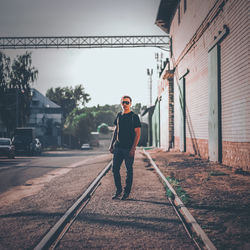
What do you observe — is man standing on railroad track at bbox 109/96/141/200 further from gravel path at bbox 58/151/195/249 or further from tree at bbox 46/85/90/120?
tree at bbox 46/85/90/120

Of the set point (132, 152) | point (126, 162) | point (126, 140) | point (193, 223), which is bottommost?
point (193, 223)

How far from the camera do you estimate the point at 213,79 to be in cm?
1217

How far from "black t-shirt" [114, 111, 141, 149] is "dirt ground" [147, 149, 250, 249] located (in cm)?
158

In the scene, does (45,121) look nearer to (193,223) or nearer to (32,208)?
(32,208)

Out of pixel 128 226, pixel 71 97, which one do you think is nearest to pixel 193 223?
pixel 128 226

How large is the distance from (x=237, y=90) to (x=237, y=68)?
70 centimetres

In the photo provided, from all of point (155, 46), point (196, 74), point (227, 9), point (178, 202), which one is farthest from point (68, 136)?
point (178, 202)

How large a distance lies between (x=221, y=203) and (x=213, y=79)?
747 cm

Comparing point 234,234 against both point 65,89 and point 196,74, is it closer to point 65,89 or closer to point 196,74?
point 196,74

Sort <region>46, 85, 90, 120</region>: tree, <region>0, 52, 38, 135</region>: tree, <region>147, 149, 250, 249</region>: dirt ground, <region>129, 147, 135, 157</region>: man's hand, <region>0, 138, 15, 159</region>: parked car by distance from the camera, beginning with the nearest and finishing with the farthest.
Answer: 1. <region>147, 149, 250, 249</region>: dirt ground
2. <region>129, 147, 135, 157</region>: man's hand
3. <region>0, 138, 15, 159</region>: parked car
4. <region>0, 52, 38, 135</region>: tree
5. <region>46, 85, 90, 120</region>: tree

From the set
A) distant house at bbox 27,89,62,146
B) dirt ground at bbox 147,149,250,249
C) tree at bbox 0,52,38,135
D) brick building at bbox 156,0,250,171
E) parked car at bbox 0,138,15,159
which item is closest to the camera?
dirt ground at bbox 147,149,250,249

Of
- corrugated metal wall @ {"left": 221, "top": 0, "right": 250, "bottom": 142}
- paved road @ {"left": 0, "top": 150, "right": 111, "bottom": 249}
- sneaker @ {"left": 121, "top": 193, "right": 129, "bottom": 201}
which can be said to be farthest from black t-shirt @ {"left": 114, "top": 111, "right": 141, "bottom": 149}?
corrugated metal wall @ {"left": 221, "top": 0, "right": 250, "bottom": 142}

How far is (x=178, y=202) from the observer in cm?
571

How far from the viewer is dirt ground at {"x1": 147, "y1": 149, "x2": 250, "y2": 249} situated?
3.89m
